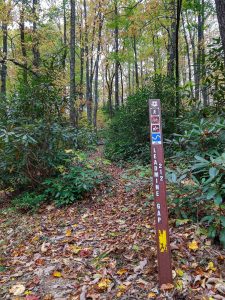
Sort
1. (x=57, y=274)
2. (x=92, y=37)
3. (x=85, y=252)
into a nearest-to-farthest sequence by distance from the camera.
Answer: (x=57, y=274)
(x=85, y=252)
(x=92, y=37)

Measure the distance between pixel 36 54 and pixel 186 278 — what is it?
40.6 ft

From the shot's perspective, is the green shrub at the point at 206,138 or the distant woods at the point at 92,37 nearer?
the green shrub at the point at 206,138

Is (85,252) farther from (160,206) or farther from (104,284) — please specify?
(160,206)

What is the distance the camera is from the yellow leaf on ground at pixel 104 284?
2.58 m

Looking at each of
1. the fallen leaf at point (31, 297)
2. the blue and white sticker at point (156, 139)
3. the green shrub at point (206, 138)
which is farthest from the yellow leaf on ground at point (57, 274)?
the green shrub at point (206, 138)

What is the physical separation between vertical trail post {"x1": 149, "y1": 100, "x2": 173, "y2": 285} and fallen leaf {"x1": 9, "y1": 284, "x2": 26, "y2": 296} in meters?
1.49

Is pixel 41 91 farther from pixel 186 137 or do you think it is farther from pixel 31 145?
pixel 186 137

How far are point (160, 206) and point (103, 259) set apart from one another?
1.19 m

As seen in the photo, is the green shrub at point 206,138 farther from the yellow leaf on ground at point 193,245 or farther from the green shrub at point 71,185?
the green shrub at point 71,185

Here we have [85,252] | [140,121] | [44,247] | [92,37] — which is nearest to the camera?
[85,252]

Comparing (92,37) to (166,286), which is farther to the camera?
(92,37)

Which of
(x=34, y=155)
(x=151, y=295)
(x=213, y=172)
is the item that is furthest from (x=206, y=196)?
(x=34, y=155)

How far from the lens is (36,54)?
40.5 ft

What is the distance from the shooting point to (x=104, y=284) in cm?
262
